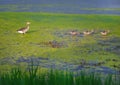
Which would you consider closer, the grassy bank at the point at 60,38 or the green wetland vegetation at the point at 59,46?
the green wetland vegetation at the point at 59,46

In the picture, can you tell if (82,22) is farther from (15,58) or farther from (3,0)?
(3,0)

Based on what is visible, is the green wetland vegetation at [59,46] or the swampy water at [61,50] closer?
the green wetland vegetation at [59,46]

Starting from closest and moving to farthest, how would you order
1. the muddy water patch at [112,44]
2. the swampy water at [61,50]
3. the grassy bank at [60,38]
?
1. the swampy water at [61,50]
2. the grassy bank at [60,38]
3. the muddy water patch at [112,44]

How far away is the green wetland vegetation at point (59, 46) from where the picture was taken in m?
5.38

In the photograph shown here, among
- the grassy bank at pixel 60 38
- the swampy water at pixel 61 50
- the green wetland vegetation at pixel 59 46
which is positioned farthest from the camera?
the grassy bank at pixel 60 38

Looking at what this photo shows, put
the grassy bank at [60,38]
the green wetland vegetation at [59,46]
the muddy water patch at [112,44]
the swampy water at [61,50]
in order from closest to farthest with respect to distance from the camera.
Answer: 1. the green wetland vegetation at [59,46]
2. the swampy water at [61,50]
3. the grassy bank at [60,38]
4. the muddy water patch at [112,44]

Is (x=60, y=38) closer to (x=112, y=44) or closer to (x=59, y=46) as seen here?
(x=59, y=46)

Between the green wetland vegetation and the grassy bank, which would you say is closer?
the green wetland vegetation

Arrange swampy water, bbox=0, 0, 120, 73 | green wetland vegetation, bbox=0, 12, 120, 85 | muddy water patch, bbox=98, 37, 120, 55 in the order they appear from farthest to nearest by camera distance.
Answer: muddy water patch, bbox=98, 37, 120, 55
swampy water, bbox=0, 0, 120, 73
green wetland vegetation, bbox=0, 12, 120, 85

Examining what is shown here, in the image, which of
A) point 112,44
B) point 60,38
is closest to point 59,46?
point 60,38

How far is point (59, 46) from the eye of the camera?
6.79m

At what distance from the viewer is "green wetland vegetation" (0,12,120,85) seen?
17.6 feet

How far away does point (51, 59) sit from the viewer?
238 inches

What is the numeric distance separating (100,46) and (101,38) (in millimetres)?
678
